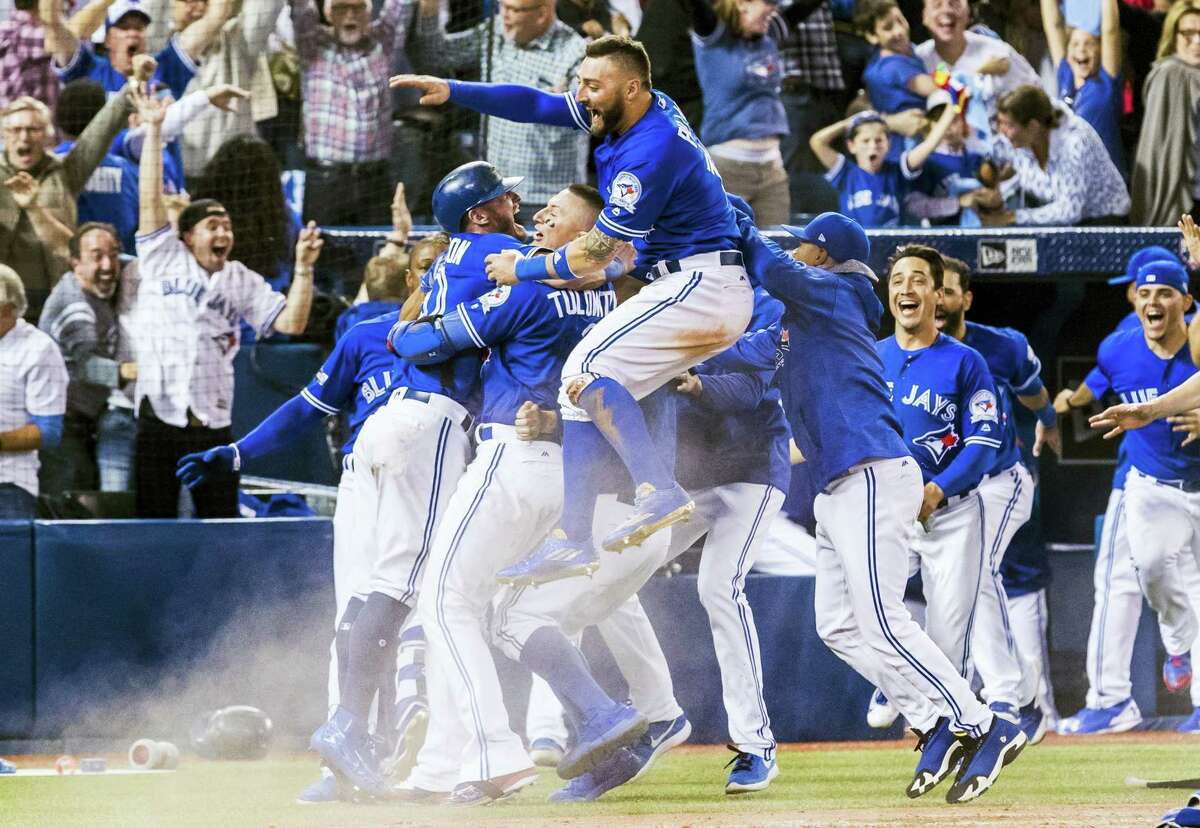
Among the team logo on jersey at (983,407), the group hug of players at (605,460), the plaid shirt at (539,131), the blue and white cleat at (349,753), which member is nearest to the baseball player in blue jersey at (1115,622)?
the team logo on jersey at (983,407)

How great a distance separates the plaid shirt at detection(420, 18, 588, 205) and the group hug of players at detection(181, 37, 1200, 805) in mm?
3048

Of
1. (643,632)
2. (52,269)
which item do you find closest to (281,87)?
(52,269)

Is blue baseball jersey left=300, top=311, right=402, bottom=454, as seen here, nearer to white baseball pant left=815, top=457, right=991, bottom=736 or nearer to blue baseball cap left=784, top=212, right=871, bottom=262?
blue baseball cap left=784, top=212, right=871, bottom=262

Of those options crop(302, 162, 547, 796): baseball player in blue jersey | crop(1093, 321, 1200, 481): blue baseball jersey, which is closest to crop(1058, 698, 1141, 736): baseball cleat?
crop(1093, 321, 1200, 481): blue baseball jersey

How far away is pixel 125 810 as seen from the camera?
19.2 ft

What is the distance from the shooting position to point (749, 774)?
623 centimetres

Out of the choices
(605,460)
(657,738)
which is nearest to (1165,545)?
(657,738)

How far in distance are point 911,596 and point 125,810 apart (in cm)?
469

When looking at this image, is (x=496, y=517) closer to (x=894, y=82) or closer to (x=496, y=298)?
(x=496, y=298)

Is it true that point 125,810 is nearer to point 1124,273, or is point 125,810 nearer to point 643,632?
point 643,632

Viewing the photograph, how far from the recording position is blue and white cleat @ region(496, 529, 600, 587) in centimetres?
532

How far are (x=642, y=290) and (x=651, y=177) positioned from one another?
44 centimetres

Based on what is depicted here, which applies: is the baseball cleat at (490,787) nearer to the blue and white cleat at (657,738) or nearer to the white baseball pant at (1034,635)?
the blue and white cleat at (657,738)

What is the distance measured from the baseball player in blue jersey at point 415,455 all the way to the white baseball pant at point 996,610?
2721mm
